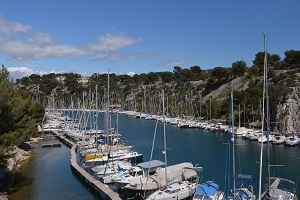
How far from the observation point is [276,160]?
43.5 metres

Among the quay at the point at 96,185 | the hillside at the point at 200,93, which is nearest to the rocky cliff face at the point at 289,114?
the hillside at the point at 200,93

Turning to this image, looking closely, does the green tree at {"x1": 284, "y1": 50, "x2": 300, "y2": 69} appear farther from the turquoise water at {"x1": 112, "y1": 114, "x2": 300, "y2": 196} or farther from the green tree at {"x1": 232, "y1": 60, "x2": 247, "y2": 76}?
the turquoise water at {"x1": 112, "y1": 114, "x2": 300, "y2": 196}

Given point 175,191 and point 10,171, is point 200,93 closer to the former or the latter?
point 10,171

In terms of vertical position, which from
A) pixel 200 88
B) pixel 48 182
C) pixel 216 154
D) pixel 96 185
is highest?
pixel 200 88

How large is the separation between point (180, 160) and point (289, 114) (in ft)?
105

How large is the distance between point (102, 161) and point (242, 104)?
48.0 metres

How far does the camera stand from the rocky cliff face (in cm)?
6250

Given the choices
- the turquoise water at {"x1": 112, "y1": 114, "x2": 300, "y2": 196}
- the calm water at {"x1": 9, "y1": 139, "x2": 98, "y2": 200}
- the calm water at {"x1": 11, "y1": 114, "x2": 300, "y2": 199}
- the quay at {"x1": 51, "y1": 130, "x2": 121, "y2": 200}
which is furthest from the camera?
the turquoise water at {"x1": 112, "y1": 114, "x2": 300, "y2": 196}

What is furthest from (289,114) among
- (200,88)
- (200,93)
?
(200,88)

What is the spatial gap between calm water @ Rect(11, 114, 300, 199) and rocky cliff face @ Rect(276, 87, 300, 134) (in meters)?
11.1

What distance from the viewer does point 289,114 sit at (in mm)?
62906

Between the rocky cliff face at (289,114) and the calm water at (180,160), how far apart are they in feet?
36.5

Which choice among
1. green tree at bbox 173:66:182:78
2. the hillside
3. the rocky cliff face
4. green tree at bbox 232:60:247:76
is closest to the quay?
the hillside

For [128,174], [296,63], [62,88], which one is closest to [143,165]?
[128,174]
